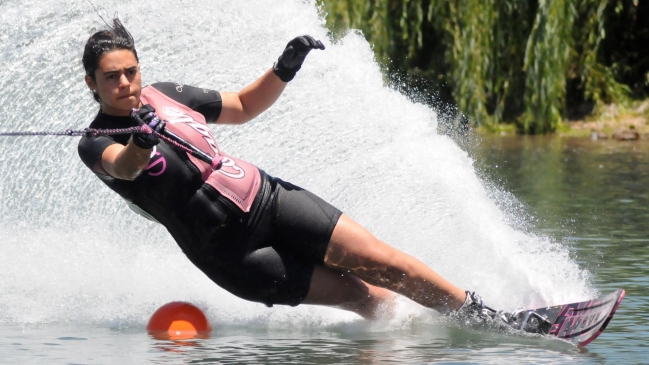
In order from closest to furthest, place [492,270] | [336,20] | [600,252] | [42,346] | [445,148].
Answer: [42,346], [492,270], [445,148], [600,252], [336,20]

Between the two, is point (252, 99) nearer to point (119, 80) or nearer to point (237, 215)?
point (237, 215)

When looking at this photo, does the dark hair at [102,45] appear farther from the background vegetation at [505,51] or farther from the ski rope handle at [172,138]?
the background vegetation at [505,51]

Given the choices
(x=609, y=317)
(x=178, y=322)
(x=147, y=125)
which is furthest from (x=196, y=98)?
(x=609, y=317)

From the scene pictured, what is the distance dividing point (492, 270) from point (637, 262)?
160cm

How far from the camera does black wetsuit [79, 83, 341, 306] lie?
5.10 meters

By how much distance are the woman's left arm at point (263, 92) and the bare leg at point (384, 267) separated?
0.76 m

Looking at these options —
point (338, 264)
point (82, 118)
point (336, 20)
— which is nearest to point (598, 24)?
point (336, 20)

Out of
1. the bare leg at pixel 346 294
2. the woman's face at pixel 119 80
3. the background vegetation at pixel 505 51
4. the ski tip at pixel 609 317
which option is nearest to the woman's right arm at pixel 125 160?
the woman's face at pixel 119 80

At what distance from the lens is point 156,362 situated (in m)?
4.82

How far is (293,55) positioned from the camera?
5473mm

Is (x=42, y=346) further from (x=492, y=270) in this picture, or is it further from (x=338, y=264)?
(x=492, y=270)

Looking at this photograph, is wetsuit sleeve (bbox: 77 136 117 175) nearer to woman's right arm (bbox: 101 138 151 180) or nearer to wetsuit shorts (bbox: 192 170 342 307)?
woman's right arm (bbox: 101 138 151 180)

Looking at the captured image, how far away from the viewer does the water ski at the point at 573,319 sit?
5.18 metres

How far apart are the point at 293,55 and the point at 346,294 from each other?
1.16m
